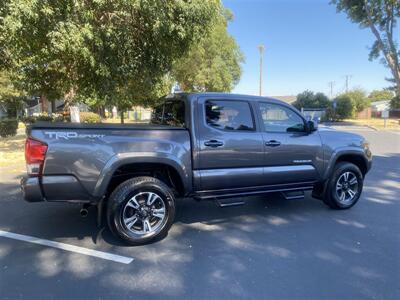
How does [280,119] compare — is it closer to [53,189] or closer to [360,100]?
[53,189]

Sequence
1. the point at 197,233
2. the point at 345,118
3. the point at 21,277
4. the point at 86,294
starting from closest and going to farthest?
the point at 86,294 < the point at 21,277 < the point at 197,233 < the point at 345,118

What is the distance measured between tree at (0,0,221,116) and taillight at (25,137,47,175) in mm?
3941

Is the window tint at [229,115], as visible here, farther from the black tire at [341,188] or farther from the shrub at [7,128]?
the shrub at [7,128]

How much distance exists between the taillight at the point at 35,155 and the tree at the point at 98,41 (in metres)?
3.94

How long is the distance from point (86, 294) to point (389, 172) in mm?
8392

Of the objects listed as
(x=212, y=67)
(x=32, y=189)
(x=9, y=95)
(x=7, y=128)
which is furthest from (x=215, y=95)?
(x=9, y=95)

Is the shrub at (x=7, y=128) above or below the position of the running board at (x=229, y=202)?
above

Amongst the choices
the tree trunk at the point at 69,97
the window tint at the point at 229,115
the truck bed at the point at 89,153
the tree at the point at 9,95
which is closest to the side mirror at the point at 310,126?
the window tint at the point at 229,115

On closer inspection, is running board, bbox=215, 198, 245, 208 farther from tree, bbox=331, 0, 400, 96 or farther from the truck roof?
tree, bbox=331, 0, 400, 96

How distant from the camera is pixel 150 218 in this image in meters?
4.21

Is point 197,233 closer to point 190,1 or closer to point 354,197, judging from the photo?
point 354,197

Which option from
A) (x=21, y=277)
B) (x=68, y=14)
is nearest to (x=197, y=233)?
(x=21, y=277)

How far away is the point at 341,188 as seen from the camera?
552 cm

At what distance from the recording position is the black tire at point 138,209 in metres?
3.99
